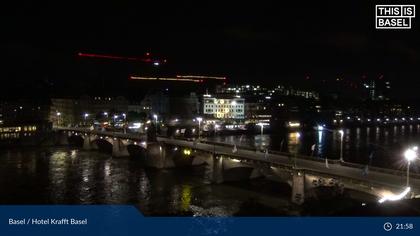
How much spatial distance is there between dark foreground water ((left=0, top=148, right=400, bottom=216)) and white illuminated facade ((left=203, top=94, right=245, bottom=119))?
3090 inches

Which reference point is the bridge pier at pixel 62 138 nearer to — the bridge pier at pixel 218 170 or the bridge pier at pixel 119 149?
the bridge pier at pixel 119 149

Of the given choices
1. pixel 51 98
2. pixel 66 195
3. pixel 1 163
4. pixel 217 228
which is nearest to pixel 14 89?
pixel 51 98

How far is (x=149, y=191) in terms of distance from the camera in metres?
36.0

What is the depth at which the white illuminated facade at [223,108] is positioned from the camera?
427 feet

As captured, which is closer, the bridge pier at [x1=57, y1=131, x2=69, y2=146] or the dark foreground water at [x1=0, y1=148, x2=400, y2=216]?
the dark foreground water at [x1=0, y1=148, x2=400, y2=216]

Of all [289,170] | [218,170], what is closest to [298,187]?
[289,170]

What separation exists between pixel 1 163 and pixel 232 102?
86034 millimetres

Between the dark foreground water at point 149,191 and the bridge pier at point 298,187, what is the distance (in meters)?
0.66

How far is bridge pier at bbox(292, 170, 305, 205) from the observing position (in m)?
29.5

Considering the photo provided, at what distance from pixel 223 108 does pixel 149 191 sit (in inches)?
3786

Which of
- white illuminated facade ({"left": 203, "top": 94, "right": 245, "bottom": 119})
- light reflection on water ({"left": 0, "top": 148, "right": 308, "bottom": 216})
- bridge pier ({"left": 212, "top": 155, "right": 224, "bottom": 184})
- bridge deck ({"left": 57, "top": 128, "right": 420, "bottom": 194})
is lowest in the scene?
light reflection on water ({"left": 0, "top": 148, "right": 308, "bottom": 216})

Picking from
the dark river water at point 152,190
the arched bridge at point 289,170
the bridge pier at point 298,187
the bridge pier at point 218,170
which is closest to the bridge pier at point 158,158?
the arched bridge at point 289,170

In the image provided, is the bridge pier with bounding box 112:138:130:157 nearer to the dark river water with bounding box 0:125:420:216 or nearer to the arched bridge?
the arched bridge

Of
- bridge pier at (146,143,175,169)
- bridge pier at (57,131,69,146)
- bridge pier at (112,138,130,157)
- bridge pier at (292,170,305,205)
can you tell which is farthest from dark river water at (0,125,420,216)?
bridge pier at (57,131,69,146)
